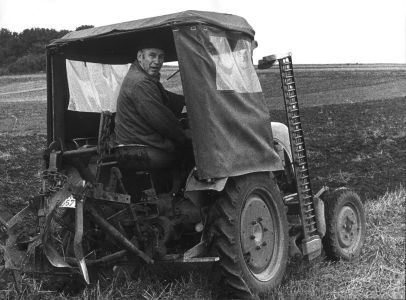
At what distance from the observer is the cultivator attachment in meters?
6.02

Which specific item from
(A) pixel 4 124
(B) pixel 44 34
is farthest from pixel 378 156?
(B) pixel 44 34

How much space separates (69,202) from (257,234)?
165 centimetres

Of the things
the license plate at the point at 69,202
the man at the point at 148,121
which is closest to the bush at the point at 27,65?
the man at the point at 148,121

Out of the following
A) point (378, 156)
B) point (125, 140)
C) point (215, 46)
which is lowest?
point (378, 156)

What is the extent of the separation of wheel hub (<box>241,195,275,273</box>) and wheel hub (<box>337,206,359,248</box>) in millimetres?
1193

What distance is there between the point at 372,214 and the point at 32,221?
4.02 metres

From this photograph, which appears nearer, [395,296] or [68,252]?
[395,296]

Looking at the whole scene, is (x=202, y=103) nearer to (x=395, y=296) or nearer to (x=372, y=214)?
(x=395, y=296)

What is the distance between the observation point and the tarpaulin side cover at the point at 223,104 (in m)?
4.92

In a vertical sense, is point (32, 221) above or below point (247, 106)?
below

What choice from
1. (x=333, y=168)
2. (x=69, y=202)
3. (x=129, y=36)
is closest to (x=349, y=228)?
(x=129, y=36)

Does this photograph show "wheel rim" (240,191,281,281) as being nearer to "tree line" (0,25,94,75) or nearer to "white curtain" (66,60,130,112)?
"white curtain" (66,60,130,112)

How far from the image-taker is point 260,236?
5441 millimetres

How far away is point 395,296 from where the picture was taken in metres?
4.79
